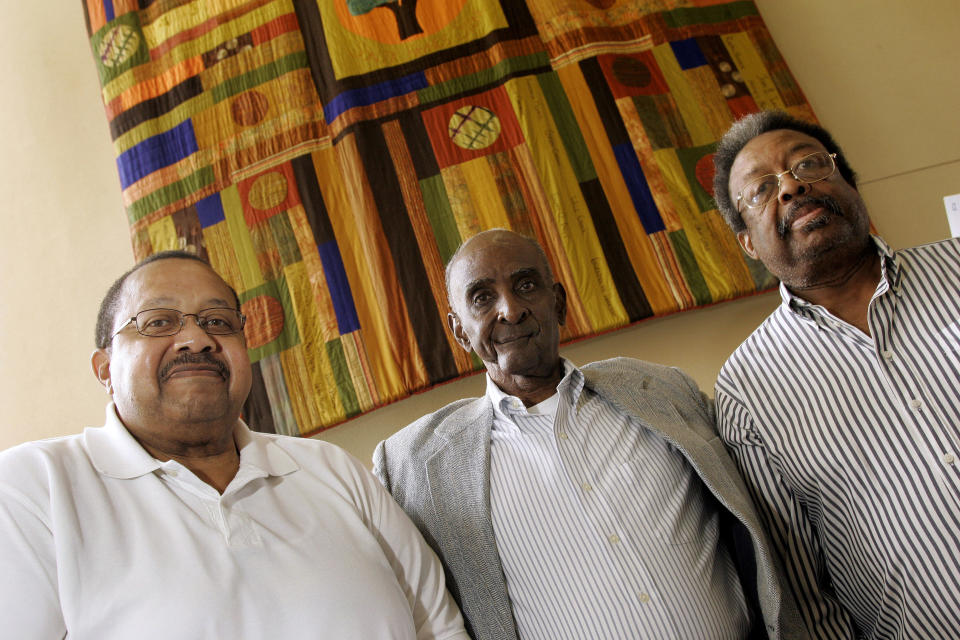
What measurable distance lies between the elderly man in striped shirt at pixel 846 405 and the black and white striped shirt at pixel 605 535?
7.8 inches

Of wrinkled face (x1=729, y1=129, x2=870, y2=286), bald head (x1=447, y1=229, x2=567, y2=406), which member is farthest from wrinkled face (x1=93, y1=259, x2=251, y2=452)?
wrinkled face (x1=729, y1=129, x2=870, y2=286)

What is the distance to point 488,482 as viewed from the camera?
1.61 metres

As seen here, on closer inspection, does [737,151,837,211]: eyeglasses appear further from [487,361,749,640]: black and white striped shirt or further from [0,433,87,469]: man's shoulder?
[0,433,87,469]: man's shoulder

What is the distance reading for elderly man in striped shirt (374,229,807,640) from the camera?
1438 millimetres

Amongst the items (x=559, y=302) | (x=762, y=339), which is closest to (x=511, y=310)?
(x=559, y=302)

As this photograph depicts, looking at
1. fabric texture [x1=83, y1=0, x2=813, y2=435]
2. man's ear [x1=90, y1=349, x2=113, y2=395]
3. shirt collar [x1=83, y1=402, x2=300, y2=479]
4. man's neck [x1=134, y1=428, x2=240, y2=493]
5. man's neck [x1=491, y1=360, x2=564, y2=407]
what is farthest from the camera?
fabric texture [x1=83, y1=0, x2=813, y2=435]

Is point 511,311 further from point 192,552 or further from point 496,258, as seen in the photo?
point 192,552

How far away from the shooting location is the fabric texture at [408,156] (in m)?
2.56

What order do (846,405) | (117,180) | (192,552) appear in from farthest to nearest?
(117,180), (846,405), (192,552)

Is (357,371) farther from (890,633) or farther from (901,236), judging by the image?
(901,236)

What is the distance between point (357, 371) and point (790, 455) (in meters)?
1.59

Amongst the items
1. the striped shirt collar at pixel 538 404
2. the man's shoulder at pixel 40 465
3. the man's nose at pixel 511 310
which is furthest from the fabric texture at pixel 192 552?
the man's nose at pixel 511 310

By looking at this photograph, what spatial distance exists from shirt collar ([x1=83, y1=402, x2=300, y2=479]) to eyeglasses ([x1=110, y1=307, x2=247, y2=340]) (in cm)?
17

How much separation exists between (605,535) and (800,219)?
2.89 feet
